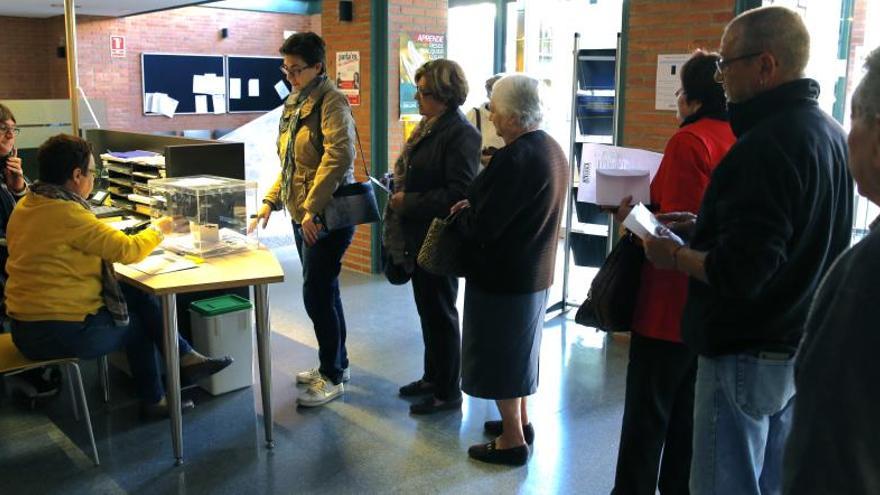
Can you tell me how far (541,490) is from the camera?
279cm

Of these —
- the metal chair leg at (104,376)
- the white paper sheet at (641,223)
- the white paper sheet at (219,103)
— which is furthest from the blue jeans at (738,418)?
the white paper sheet at (219,103)

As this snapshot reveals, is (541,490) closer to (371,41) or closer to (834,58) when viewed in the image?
(834,58)

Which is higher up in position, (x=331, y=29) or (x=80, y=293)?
(x=331, y=29)

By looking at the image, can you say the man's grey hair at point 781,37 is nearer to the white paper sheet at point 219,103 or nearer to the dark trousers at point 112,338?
the dark trousers at point 112,338

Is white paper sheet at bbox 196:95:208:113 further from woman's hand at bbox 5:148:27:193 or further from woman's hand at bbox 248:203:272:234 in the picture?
woman's hand at bbox 248:203:272:234

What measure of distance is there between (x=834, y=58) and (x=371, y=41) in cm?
327

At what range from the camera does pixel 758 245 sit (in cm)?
159

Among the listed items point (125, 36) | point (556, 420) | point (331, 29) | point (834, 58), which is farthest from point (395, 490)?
point (125, 36)

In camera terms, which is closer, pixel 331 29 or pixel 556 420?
pixel 556 420

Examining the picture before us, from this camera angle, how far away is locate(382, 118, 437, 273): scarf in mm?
3299

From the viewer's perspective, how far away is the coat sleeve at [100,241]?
2.81m

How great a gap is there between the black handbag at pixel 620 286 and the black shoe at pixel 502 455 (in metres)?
0.91

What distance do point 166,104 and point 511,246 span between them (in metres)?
9.57

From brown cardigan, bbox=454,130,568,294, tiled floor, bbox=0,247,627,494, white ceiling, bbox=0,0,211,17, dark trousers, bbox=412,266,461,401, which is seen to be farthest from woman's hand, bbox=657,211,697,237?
white ceiling, bbox=0,0,211,17
